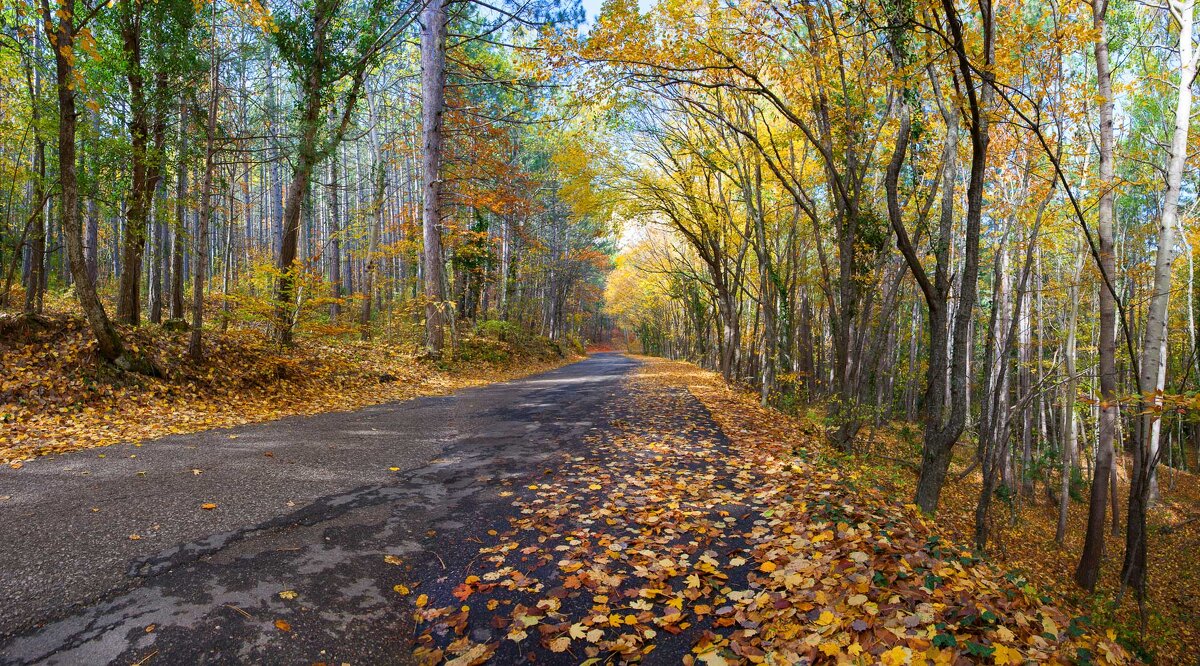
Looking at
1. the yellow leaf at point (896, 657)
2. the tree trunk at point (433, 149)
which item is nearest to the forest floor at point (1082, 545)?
Answer: the yellow leaf at point (896, 657)

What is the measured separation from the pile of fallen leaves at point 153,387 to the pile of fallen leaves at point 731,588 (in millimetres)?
4709

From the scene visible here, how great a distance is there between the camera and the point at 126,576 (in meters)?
2.74

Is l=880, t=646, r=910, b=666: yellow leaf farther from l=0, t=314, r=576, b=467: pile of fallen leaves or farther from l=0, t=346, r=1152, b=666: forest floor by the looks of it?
l=0, t=314, r=576, b=467: pile of fallen leaves

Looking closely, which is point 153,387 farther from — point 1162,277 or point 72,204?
point 1162,277

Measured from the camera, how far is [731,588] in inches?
121

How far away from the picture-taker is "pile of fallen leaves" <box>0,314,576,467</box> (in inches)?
231

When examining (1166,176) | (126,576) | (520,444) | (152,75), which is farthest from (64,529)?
(1166,176)

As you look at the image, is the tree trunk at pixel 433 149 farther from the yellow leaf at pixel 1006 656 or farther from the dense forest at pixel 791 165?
the yellow leaf at pixel 1006 656

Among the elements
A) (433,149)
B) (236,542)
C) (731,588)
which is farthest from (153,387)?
(433,149)

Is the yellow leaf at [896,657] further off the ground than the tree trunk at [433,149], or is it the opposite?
the tree trunk at [433,149]

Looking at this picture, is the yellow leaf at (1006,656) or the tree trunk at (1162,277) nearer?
the yellow leaf at (1006,656)

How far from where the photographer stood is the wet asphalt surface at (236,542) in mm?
2330

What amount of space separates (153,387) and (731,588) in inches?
327

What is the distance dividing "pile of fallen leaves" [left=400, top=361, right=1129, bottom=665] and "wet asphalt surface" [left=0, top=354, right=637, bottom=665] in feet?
1.28
